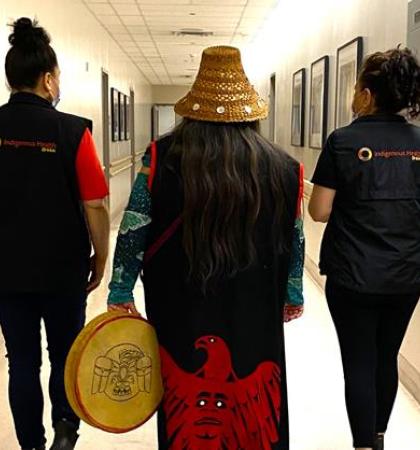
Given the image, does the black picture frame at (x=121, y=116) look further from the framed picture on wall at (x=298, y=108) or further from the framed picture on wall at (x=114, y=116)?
the framed picture on wall at (x=298, y=108)

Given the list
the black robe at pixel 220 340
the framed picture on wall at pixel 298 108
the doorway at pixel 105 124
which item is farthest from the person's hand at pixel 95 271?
the doorway at pixel 105 124

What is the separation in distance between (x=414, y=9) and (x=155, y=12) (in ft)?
17.1

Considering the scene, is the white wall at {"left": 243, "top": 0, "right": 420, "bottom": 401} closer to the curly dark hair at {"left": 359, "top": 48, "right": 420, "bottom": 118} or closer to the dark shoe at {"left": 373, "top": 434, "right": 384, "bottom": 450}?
the dark shoe at {"left": 373, "top": 434, "right": 384, "bottom": 450}

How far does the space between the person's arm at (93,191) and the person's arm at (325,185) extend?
723 mm

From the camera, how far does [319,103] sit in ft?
19.0

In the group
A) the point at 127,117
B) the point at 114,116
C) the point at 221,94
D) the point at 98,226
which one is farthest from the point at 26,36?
the point at 127,117

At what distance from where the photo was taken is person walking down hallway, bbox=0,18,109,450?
2.06 meters

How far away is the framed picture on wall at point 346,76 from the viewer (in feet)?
14.4

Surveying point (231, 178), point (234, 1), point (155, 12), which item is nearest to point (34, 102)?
→ point (231, 178)

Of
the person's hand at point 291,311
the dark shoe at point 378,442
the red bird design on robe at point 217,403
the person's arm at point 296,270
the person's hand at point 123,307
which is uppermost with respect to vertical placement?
the person's arm at point 296,270

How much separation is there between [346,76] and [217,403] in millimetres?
3536

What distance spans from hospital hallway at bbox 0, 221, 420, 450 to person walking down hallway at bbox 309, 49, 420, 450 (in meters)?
0.62

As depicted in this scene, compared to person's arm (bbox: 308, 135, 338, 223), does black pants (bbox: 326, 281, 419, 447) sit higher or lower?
lower

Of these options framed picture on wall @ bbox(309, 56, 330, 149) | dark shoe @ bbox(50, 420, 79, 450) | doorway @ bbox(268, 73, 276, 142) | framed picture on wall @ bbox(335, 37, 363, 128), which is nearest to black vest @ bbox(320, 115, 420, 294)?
dark shoe @ bbox(50, 420, 79, 450)
